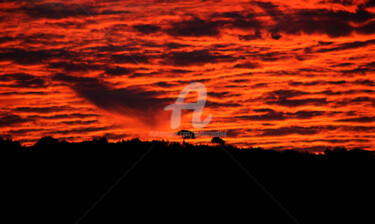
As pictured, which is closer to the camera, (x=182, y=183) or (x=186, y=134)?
(x=182, y=183)

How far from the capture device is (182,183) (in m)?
39.6

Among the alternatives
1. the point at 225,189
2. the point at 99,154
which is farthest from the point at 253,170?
the point at 99,154

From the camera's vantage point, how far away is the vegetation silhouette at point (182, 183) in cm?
3622

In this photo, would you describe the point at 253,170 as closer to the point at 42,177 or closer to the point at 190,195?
the point at 190,195

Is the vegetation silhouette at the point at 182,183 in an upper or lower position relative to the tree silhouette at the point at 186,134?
lower

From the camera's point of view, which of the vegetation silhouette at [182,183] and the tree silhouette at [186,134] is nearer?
the vegetation silhouette at [182,183]

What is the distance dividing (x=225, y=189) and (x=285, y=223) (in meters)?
5.52

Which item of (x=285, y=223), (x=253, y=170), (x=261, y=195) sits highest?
(x=253, y=170)

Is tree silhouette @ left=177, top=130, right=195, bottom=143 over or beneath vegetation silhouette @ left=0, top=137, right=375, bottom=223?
over

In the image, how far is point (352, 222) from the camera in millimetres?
35906

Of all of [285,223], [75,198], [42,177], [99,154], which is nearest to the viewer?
[285,223]

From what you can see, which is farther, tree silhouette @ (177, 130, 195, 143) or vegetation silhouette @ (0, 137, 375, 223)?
tree silhouette @ (177, 130, 195, 143)

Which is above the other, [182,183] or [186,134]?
[186,134]

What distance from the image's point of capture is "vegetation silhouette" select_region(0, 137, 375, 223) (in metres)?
36.2
